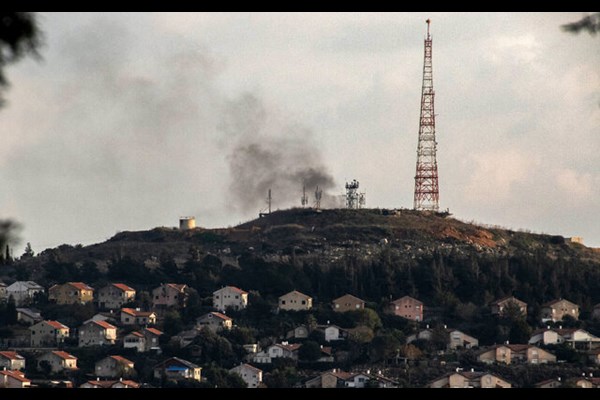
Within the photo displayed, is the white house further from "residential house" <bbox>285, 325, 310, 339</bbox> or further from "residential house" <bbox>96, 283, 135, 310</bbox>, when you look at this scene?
"residential house" <bbox>96, 283, 135, 310</bbox>

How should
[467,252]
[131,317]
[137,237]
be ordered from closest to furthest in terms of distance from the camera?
[131,317], [467,252], [137,237]

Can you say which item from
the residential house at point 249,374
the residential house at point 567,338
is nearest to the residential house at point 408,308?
the residential house at point 567,338

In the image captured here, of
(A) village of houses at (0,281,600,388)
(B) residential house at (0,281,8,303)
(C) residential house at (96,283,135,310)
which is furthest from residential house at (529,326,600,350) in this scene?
(B) residential house at (0,281,8,303)

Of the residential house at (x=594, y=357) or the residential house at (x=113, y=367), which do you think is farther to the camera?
the residential house at (x=594, y=357)

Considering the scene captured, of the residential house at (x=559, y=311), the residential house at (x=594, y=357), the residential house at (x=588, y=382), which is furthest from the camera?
the residential house at (x=559, y=311)

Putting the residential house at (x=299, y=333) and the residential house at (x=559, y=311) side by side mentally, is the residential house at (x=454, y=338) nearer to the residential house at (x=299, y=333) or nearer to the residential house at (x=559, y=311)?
the residential house at (x=299, y=333)

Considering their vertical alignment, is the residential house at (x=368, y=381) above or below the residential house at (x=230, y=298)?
below
